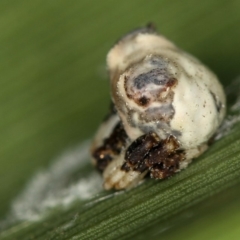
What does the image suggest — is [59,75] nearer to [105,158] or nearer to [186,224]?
[105,158]

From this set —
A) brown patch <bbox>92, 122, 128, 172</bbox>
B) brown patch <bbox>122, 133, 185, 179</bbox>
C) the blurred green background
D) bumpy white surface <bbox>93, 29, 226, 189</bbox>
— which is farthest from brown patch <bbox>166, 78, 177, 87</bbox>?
the blurred green background

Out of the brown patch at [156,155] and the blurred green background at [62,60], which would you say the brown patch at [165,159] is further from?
the blurred green background at [62,60]

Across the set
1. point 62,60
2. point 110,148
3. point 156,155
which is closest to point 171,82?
point 156,155

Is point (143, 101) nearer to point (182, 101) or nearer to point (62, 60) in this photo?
point (182, 101)

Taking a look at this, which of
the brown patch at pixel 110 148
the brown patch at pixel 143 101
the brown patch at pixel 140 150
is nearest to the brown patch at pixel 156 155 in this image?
the brown patch at pixel 140 150

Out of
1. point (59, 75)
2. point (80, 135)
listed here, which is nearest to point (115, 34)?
point (59, 75)
